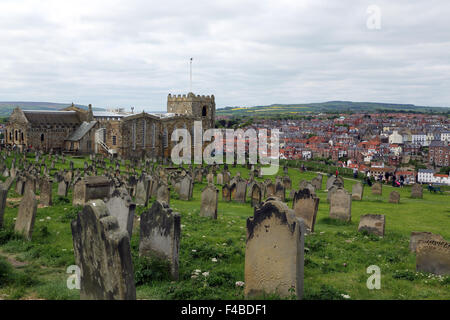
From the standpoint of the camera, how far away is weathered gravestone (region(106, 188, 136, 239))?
35.3ft

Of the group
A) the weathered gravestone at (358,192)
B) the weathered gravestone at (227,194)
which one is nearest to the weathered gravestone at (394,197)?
the weathered gravestone at (358,192)

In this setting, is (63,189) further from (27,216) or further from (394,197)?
(394,197)

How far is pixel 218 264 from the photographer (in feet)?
31.8

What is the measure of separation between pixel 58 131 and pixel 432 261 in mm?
53975

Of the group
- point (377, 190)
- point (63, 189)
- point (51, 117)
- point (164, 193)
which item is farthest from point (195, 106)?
point (164, 193)

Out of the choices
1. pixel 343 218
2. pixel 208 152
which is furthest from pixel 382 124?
pixel 343 218

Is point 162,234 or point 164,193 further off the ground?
point 162,234

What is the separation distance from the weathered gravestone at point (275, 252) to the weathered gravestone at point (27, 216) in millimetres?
6569

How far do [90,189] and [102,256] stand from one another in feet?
31.7

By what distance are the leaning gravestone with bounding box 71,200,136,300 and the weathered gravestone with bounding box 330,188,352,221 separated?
11.2 m

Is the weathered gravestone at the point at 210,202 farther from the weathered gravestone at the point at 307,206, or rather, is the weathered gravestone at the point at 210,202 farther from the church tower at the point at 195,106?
the church tower at the point at 195,106

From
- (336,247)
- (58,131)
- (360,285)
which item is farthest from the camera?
(58,131)

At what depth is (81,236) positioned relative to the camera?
7184mm
